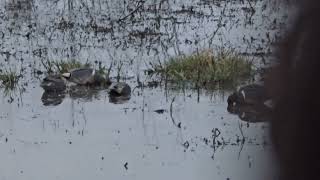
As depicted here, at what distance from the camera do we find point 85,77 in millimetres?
8992

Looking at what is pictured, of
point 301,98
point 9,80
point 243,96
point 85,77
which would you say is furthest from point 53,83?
point 301,98

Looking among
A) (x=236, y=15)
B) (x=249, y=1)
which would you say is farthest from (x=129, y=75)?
(x=249, y=1)

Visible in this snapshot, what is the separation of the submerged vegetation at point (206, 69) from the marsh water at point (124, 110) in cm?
23

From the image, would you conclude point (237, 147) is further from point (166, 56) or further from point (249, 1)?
point (249, 1)

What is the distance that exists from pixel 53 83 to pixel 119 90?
2.74 feet

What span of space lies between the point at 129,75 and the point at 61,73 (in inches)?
33.4

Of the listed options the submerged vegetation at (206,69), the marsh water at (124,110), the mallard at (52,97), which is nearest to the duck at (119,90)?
the marsh water at (124,110)

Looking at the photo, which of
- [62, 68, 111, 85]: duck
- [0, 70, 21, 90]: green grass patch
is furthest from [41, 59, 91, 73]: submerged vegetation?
[0, 70, 21, 90]: green grass patch

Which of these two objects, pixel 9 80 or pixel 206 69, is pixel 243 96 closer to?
pixel 206 69

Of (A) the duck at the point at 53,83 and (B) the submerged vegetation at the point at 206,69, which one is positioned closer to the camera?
(A) the duck at the point at 53,83

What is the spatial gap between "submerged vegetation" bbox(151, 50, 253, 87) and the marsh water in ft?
0.77

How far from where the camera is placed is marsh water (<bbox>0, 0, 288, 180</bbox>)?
628 cm

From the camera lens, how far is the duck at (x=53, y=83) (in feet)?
28.7

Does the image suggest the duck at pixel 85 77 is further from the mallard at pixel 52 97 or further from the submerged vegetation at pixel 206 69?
the submerged vegetation at pixel 206 69
